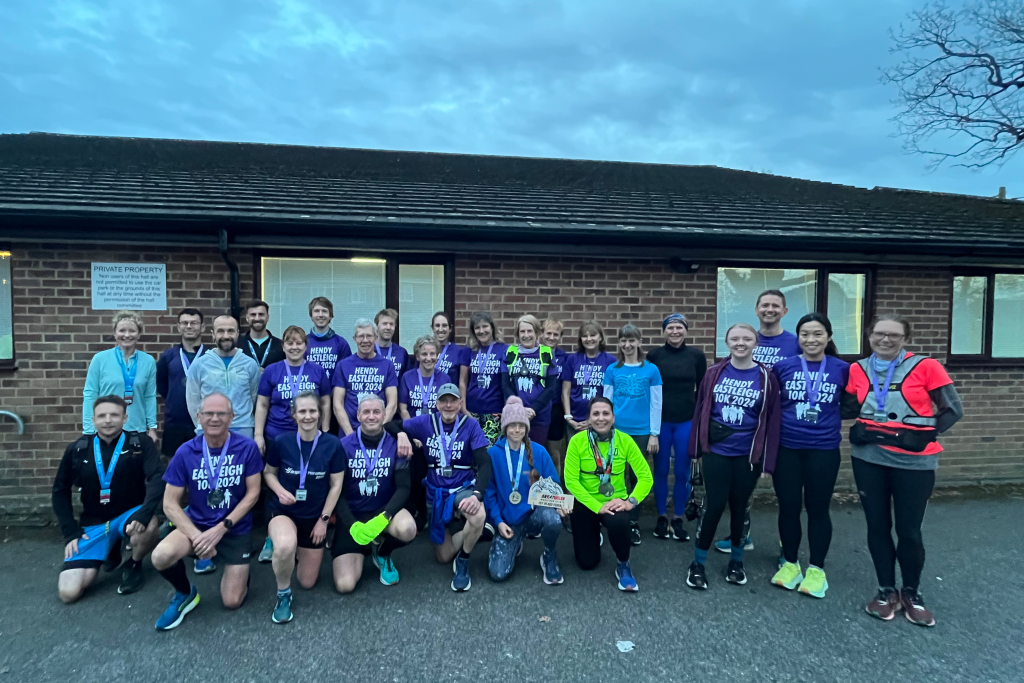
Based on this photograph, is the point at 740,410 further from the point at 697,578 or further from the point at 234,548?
the point at 234,548

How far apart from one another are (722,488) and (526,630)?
1.59m

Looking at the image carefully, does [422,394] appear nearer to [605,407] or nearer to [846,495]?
[605,407]

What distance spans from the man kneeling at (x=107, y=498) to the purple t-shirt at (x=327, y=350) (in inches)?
51.8

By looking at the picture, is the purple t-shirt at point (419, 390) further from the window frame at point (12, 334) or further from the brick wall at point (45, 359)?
the window frame at point (12, 334)

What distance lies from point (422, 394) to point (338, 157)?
19.1 feet

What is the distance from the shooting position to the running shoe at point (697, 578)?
12.2ft

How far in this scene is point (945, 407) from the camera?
326cm

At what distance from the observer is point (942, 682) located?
9.16 ft

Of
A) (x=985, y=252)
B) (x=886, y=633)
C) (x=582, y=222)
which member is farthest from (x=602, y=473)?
(x=985, y=252)

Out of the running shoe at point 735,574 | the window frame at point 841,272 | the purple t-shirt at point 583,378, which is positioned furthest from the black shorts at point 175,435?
the window frame at point 841,272

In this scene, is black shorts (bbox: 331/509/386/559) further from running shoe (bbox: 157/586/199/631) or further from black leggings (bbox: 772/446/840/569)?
black leggings (bbox: 772/446/840/569)

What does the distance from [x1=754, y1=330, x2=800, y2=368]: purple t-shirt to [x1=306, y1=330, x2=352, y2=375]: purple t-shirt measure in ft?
11.1

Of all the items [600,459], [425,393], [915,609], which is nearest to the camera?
[915,609]

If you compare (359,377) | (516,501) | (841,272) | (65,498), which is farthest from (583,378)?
(65,498)
